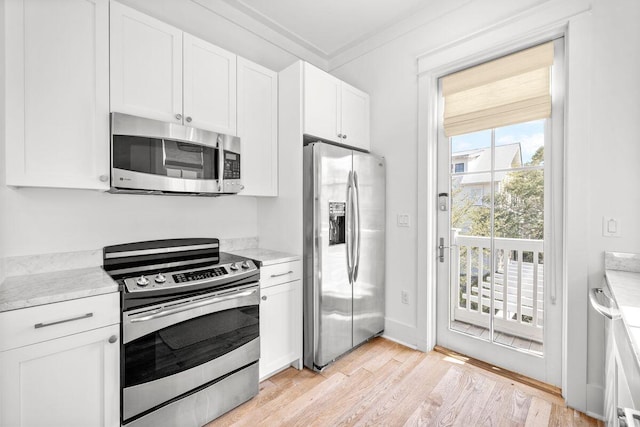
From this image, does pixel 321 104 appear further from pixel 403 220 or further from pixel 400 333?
A: pixel 400 333

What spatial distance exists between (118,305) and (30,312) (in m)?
0.31

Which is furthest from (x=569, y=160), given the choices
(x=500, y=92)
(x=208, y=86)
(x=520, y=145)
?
(x=208, y=86)

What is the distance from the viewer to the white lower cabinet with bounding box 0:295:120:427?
1187mm

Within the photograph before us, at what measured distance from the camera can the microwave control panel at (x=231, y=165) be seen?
2102 millimetres

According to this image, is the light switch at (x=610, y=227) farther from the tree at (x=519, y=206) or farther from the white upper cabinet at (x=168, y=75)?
the white upper cabinet at (x=168, y=75)

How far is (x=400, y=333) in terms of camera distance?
8.96 feet

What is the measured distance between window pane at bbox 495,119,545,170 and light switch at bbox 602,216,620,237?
0.55 metres

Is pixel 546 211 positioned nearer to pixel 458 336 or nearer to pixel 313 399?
pixel 458 336

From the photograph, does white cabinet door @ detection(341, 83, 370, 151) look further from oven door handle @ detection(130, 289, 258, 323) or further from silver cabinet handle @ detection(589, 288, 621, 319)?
silver cabinet handle @ detection(589, 288, 621, 319)

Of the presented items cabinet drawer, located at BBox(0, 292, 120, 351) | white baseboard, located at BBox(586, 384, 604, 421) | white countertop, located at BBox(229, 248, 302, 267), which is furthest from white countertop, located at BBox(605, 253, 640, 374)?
cabinet drawer, located at BBox(0, 292, 120, 351)

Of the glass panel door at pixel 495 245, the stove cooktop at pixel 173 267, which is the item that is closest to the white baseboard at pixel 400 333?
the glass panel door at pixel 495 245

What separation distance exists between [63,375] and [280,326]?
4.01ft

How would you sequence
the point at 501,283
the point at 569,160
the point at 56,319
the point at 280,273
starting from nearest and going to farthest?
the point at 56,319
the point at 569,160
the point at 280,273
the point at 501,283

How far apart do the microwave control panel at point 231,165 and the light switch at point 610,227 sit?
2374 mm
